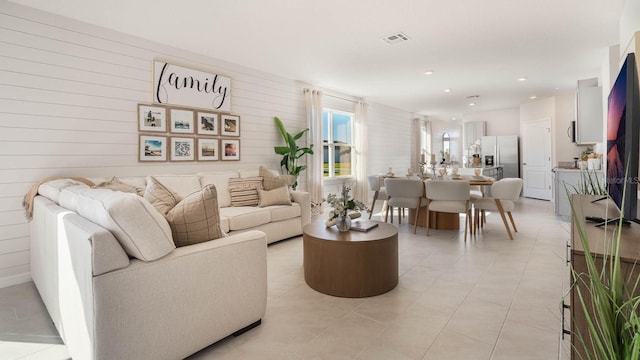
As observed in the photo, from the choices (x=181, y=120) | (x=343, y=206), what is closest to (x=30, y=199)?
(x=181, y=120)

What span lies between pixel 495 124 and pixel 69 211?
10.2 m

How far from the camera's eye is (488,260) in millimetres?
3496

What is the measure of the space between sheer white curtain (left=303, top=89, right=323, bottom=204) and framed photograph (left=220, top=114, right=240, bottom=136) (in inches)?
58.6

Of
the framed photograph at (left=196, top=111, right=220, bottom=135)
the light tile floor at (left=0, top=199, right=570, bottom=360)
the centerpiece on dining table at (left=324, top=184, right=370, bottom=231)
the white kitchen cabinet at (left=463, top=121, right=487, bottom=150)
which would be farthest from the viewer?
the white kitchen cabinet at (left=463, top=121, right=487, bottom=150)

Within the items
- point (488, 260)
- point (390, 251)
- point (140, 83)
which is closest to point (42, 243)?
point (140, 83)

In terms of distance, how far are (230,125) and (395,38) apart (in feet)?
8.50

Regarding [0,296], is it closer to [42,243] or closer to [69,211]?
[42,243]

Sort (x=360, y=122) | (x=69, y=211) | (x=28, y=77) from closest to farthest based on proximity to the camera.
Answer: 1. (x=69, y=211)
2. (x=28, y=77)
3. (x=360, y=122)

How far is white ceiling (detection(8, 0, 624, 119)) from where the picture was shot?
3.16 meters

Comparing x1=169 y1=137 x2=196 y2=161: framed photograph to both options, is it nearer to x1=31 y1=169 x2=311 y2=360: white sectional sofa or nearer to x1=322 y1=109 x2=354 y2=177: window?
x1=31 y1=169 x2=311 y2=360: white sectional sofa

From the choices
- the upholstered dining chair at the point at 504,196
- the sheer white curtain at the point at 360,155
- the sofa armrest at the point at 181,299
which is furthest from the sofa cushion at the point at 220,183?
the sheer white curtain at the point at 360,155

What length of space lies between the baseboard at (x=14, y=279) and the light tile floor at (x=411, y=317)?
0.10 meters

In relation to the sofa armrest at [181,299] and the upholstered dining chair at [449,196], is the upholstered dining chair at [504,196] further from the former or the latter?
the sofa armrest at [181,299]

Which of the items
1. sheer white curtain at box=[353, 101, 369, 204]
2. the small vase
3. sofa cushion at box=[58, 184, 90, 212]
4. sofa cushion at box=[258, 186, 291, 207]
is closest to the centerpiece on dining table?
the small vase
